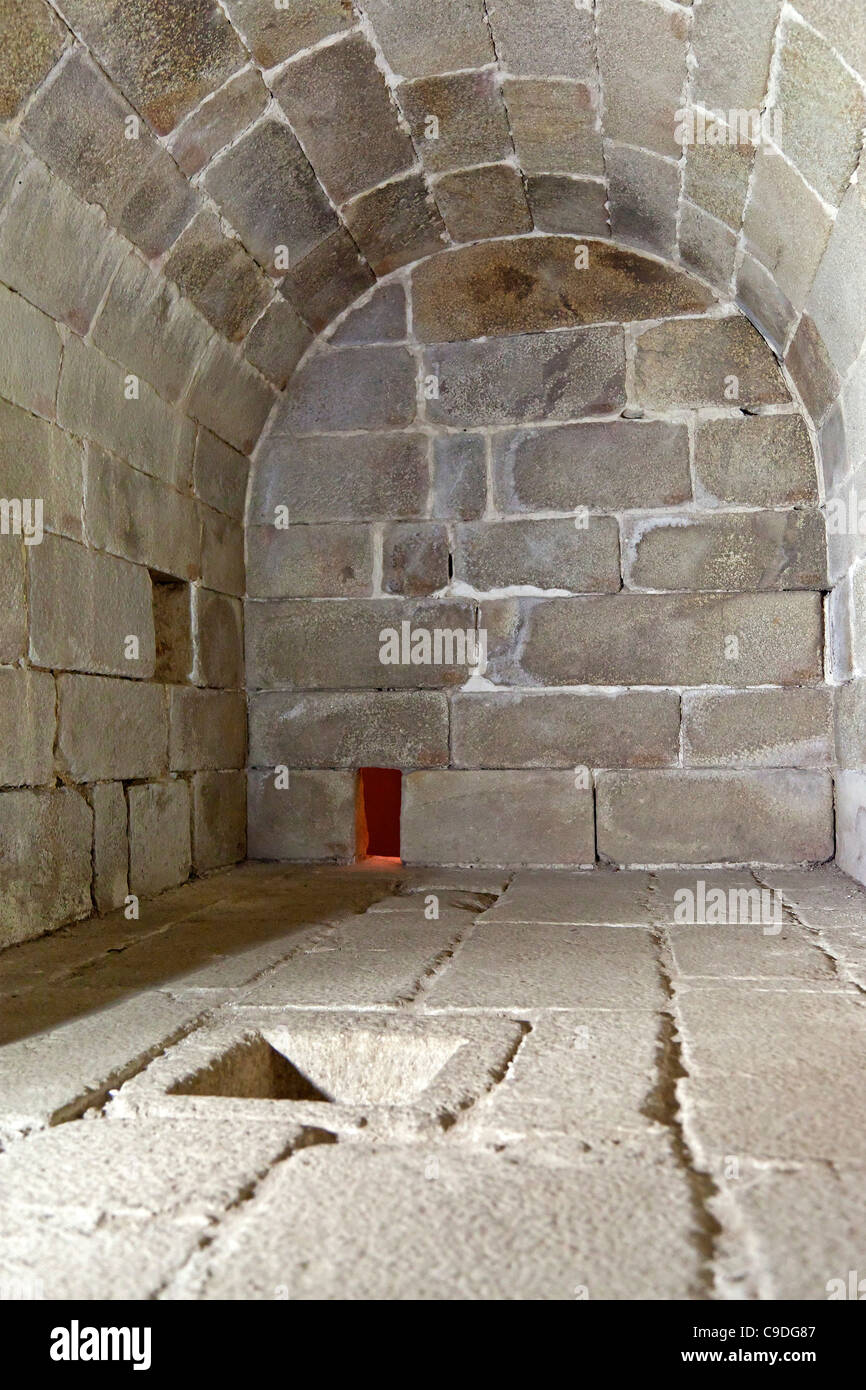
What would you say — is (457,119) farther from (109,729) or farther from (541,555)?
(109,729)

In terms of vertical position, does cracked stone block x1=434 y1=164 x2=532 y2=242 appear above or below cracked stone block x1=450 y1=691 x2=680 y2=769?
above

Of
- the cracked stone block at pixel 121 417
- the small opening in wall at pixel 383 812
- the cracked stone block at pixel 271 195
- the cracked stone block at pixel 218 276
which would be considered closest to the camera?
the cracked stone block at pixel 121 417

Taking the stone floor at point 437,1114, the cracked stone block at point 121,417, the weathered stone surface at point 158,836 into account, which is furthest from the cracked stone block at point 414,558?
the stone floor at point 437,1114

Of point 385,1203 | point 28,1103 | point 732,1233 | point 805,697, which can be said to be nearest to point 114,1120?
point 28,1103

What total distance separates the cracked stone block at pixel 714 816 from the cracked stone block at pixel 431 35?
9.89ft

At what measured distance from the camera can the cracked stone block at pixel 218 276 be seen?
4137 millimetres

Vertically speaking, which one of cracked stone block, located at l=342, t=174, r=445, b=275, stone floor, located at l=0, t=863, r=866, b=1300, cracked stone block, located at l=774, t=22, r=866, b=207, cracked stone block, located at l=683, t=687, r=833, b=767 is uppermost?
cracked stone block, located at l=342, t=174, r=445, b=275

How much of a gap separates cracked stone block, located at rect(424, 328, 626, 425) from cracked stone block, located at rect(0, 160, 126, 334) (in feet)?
6.31

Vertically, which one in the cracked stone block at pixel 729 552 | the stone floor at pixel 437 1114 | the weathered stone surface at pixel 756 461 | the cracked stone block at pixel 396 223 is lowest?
the stone floor at pixel 437 1114

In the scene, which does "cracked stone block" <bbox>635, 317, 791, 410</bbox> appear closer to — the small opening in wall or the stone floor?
the stone floor

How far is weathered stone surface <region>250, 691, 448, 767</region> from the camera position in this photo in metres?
5.30

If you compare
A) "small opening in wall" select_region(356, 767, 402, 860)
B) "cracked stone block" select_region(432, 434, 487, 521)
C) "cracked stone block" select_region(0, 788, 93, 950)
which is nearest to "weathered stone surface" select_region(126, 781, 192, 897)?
"cracked stone block" select_region(0, 788, 93, 950)

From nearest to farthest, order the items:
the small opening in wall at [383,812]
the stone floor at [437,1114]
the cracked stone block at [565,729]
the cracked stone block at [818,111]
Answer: the stone floor at [437,1114] < the cracked stone block at [818,111] < the cracked stone block at [565,729] < the small opening in wall at [383,812]

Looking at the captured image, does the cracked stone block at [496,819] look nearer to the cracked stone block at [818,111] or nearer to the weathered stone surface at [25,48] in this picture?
the cracked stone block at [818,111]
